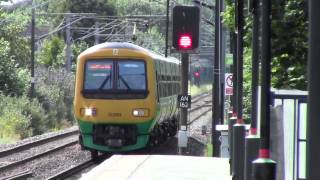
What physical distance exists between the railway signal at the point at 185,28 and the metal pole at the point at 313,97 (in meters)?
9.91

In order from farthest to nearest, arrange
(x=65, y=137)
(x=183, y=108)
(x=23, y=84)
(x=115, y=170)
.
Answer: (x=23, y=84) → (x=65, y=137) → (x=183, y=108) → (x=115, y=170)

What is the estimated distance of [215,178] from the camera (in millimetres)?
11719

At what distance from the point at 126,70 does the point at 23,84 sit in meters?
25.8

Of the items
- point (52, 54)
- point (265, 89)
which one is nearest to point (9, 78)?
point (52, 54)

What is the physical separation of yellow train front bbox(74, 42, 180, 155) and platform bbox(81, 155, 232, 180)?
4647 millimetres

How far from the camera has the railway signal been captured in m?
14.6

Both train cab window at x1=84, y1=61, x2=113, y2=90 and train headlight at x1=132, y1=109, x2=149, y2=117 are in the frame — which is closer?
train headlight at x1=132, y1=109, x2=149, y2=117

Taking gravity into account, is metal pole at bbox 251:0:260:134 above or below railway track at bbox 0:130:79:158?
above

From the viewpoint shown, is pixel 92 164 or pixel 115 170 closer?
pixel 115 170

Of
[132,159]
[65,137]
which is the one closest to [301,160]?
[132,159]

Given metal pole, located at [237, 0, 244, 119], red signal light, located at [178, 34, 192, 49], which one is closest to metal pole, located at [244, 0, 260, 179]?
metal pole, located at [237, 0, 244, 119]

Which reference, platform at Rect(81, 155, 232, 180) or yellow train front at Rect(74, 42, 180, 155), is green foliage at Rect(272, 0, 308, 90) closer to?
platform at Rect(81, 155, 232, 180)

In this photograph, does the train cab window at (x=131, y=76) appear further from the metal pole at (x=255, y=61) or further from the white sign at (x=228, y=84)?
the metal pole at (x=255, y=61)

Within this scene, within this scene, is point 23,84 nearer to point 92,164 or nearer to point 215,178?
point 92,164
